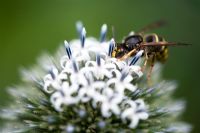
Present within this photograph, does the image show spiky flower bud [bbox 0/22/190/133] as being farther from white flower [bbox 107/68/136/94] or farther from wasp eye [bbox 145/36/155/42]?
wasp eye [bbox 145/36/155/42]

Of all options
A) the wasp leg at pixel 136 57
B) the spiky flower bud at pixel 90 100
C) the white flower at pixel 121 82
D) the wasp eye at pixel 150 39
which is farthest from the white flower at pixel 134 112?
the wasp eye at pixel 150 39

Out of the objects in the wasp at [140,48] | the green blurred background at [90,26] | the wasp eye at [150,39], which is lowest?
the wasp at [140,48]

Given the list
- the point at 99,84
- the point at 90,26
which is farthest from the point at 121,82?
the point at 90,26

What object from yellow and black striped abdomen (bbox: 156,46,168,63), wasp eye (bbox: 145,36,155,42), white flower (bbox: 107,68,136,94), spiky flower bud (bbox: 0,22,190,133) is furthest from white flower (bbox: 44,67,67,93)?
yellow and black striped abdomen (bbox: 156,46,168,63)

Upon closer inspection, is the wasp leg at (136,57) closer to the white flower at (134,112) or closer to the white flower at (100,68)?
the white flower at (100,68)

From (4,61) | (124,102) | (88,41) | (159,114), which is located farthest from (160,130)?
(4,61)

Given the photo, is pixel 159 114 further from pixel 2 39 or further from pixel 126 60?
pixel 2 39
